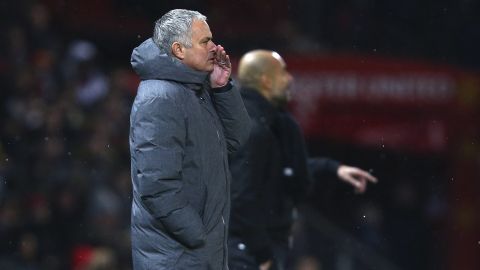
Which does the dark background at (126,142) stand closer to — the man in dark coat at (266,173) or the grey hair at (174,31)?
the man in dark coat at (266,173)

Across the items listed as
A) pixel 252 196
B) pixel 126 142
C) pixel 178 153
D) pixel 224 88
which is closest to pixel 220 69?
pixel 224 88

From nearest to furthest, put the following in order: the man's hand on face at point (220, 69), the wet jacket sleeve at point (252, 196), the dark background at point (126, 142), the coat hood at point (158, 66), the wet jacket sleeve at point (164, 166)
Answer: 1. the wet jacket sleeve at point (164, 166)
2. the coat hood at point (158, 66)
3. the man's hand on face at point (220, 69)
4. the wet jacket sleeve at point (252, 196)
5. the dark background at point (126, 142)

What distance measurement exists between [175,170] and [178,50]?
0.50 meters

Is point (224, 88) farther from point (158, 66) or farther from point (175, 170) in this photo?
point (175, 170)

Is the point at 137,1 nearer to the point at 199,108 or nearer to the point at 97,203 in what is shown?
the point at 97,203

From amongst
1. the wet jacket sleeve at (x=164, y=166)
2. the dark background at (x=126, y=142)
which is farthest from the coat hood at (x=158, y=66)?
the dark background at (x=126, y=142)

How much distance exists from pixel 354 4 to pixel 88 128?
4.58 meters

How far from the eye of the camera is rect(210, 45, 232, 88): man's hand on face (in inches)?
192

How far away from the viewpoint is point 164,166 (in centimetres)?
457

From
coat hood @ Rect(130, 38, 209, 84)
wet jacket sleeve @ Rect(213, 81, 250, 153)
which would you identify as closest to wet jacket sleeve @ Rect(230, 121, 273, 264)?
wet jacket sleeve @ Rect(213, 81, 250, 153)

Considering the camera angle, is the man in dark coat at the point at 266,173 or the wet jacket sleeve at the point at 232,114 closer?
the wet jacket sleeve at the point at 232,114

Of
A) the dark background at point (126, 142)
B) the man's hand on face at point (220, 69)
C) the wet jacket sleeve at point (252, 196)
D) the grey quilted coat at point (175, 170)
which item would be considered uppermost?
the man's hand on face at point (220, 69)

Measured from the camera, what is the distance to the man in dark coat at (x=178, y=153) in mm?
4590

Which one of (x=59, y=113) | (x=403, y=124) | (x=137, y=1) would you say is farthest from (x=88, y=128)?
(x=403, y=124)
